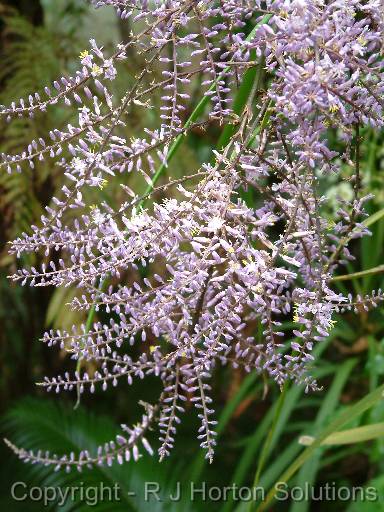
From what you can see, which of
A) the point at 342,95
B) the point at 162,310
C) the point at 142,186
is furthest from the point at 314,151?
the point at 142,186

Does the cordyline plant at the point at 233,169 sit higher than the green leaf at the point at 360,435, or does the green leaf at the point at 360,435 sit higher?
the cordyline plant at the point at 233,169

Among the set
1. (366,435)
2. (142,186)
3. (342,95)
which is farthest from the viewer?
(142,186)

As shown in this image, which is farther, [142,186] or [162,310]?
[142,186]

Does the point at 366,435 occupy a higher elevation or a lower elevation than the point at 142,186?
lower

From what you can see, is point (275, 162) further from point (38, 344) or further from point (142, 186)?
point (38, 344)

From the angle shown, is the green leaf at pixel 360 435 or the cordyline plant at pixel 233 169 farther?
the green leaf at pixel 360 435

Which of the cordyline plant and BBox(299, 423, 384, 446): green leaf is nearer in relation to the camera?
the cordyline plant

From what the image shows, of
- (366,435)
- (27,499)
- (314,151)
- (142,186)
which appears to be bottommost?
(27,499)

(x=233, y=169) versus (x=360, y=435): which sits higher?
(x=233, y=169)

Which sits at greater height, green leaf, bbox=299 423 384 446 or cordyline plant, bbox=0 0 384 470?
cordyline plant, bbox=0 0 384 470

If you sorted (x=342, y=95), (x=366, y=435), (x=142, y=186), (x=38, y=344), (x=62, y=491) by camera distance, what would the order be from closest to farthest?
(x=342, y=95) → (x=366, y=435) → (x=62, y=491) → (x=142, y=186) → (x=38, y=344)

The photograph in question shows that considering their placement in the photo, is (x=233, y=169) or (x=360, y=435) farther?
(x=360, y=435)
